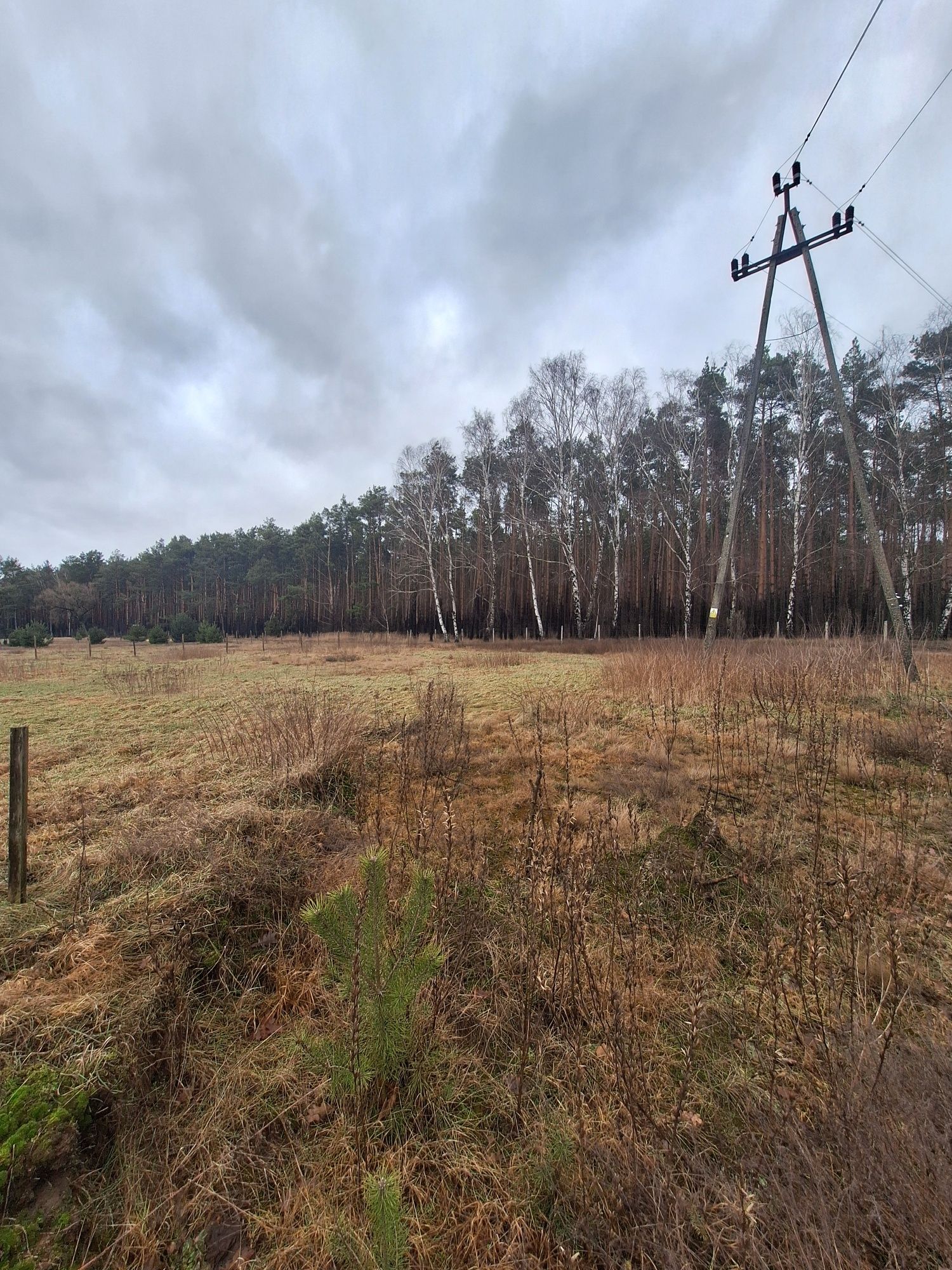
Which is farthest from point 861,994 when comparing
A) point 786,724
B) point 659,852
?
point 786,724

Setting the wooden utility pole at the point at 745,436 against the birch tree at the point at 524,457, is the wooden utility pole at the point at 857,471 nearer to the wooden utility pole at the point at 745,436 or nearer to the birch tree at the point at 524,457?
the wooden utility pole at the point at 745,436

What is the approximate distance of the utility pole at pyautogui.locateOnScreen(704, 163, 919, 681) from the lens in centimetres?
655

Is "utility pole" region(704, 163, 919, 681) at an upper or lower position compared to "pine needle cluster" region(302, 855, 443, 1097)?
upper

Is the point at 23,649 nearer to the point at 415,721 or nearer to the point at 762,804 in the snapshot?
the point at 415,721

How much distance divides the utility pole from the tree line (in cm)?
583

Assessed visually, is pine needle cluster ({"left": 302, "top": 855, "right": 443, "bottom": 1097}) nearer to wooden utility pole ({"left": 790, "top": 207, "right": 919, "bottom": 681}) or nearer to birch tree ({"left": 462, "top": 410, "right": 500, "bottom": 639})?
wooden utility pole ({"left": 790, "top": 207, "right": 919, "bottom": 681})

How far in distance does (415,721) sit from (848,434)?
7.69m

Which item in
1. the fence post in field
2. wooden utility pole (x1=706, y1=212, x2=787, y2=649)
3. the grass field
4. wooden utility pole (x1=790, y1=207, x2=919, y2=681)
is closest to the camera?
the grass field

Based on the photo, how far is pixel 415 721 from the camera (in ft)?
17.8

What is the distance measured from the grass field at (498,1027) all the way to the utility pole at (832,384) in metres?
3.63

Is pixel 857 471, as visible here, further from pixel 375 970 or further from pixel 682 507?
pixel 682 507

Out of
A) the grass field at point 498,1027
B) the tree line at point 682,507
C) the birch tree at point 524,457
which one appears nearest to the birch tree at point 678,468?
the tree line at point 682,507

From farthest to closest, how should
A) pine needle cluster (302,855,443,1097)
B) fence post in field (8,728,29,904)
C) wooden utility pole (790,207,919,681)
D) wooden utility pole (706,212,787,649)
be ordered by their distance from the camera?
wooden utility pole (706,212,787,649)
wooden utility pole (790,207,919,681)
fence post in field (8,728,29,904)
pine needle cluster (302,855,443,1097)

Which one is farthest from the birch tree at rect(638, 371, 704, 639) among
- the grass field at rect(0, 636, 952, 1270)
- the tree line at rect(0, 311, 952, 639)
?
the grass field at rect(0, 636, 952, 1270)
